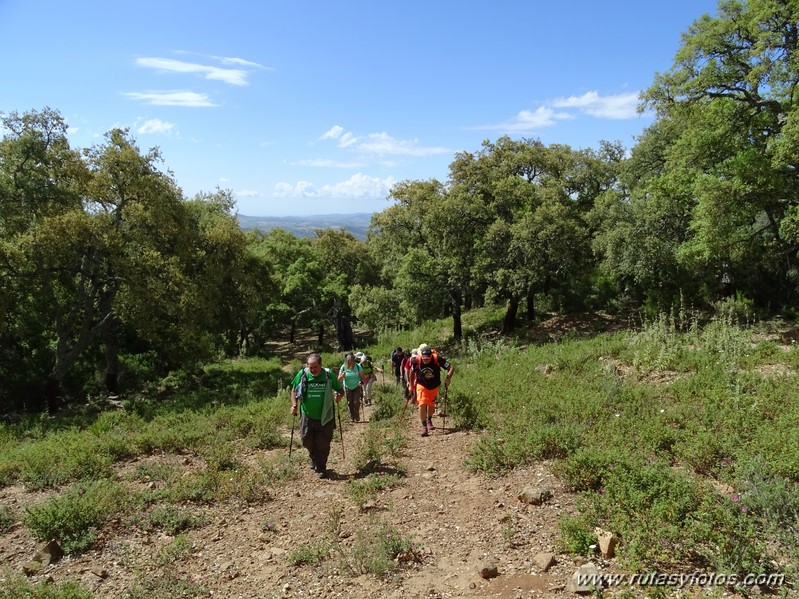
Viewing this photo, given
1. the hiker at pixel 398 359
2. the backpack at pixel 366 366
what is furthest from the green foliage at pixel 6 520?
the hiker at pixel 398 359

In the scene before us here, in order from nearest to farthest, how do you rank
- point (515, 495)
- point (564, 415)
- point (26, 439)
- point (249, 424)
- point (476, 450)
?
1. point (515, 495)
2. point (476, 450)
3. point (564, 415)
4. point (249, 424)
5. point (26, 439)

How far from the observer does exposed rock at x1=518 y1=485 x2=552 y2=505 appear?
5922mm

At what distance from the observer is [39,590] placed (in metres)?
4.79

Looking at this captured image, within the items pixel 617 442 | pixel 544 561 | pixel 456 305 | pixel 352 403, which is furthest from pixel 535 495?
pixel 456 305

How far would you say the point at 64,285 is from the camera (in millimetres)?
17062

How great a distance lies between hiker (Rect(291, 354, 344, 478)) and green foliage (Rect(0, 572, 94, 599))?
3.37 metres

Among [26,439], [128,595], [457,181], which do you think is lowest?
[26,439]

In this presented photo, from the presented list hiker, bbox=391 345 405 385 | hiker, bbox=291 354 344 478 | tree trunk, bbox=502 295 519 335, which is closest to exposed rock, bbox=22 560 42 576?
hiker, bbox=291 354 344 478

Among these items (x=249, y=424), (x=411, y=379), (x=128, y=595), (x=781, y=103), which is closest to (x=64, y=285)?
(x=249, y=424)

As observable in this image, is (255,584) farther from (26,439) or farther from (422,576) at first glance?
(26,439)

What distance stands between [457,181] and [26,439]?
1941 centimetres

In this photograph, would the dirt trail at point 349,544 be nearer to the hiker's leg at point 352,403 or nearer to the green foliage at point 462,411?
the green foliage at point 462,411

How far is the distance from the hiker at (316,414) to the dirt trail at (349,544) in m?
0.43

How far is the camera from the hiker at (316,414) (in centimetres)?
768
